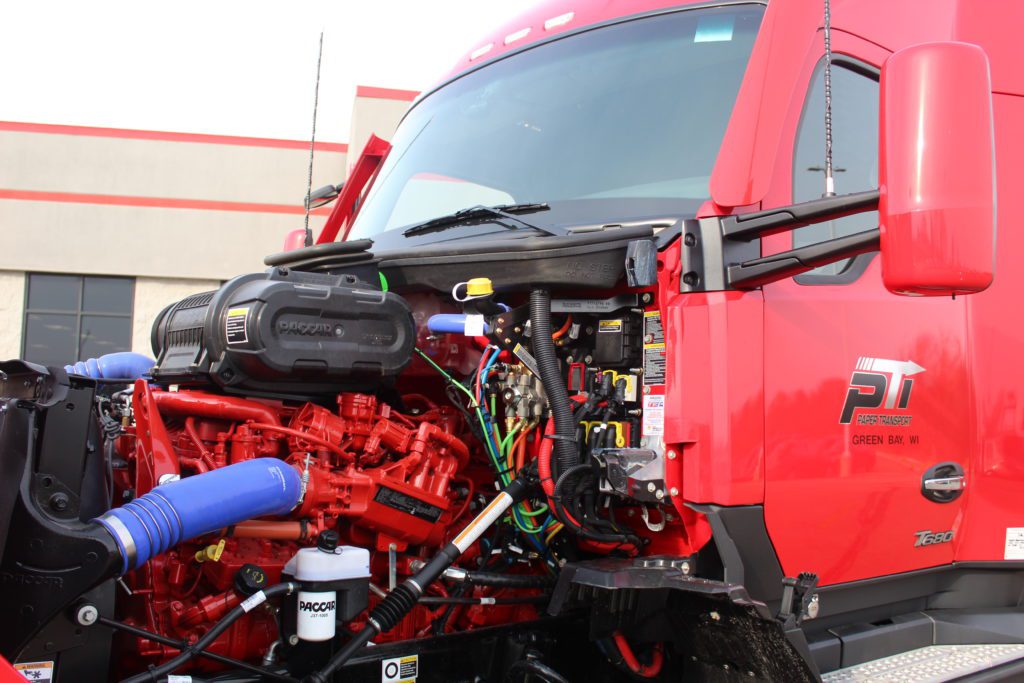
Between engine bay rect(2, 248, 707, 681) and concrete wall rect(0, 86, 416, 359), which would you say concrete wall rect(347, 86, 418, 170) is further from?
engine bay rect(2, 248, 707, 681)

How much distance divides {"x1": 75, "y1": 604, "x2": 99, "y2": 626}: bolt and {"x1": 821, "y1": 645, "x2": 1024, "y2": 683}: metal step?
208 centimetres

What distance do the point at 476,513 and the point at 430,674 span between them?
1.89 ft

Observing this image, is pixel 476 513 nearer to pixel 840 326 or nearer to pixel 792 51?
pixel 840 326

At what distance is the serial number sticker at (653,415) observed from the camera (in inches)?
104

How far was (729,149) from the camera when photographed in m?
2.65

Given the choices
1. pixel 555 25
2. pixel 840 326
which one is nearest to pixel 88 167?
pixel 555 25

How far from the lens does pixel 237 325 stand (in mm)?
2600

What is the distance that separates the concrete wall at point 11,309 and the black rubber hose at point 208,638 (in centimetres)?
1971

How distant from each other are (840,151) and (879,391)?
81cm

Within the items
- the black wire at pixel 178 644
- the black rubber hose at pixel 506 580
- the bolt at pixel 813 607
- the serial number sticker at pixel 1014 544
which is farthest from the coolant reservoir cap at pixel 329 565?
the serial number sticker at pixel 1014 544

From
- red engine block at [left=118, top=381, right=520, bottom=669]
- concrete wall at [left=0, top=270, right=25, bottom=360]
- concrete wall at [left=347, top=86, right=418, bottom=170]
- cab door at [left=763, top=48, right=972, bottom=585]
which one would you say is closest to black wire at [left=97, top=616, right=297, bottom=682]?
red engine block at [left=118, top=381, right=520, bottom=669]

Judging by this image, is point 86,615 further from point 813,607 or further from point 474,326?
point 813,607

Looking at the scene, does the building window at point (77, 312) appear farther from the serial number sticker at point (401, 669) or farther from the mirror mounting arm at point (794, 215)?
the mirror mounting arm at point (794, 215)

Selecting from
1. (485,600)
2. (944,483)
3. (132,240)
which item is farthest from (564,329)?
(132,240)
